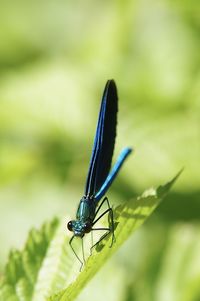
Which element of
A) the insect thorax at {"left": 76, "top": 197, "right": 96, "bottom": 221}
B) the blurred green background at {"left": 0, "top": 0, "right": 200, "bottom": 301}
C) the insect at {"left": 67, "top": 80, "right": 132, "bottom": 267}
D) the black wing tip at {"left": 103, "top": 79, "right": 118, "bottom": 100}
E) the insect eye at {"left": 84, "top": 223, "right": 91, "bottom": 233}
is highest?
the blurred green background at {"left": 0, "top": 0, "right": 200, "bottom": 301}

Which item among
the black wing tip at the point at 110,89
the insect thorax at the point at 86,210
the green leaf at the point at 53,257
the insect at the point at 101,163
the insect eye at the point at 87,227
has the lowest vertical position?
the green leaf at the point at 53,257

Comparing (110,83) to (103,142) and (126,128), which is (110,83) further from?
(126,128)

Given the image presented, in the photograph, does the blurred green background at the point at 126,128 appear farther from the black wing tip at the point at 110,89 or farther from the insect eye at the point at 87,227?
the black wing tip at the point at 110,89

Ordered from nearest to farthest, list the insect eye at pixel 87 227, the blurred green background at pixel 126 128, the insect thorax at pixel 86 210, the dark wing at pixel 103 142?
the insect eye at pixel 87 227 < the insect thorax at pixel 86 210 < the dark wing at pixel 103 142 < the blurred green background at pixel 126 128

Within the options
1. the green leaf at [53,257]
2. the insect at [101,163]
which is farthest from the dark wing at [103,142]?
the green leaf at [53,257]

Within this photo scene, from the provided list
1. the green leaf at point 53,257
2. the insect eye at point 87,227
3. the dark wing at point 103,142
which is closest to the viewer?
the green leaf at point 53,257

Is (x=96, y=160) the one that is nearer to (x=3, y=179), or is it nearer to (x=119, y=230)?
(x=119, y=230)

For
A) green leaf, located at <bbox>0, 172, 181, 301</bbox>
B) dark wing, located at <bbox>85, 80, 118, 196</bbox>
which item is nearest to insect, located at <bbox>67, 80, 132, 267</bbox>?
dark wing, located at <bbox>85, 80, 118, 196</bbox>

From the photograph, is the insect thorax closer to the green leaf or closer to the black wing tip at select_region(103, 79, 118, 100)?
the green leaf
